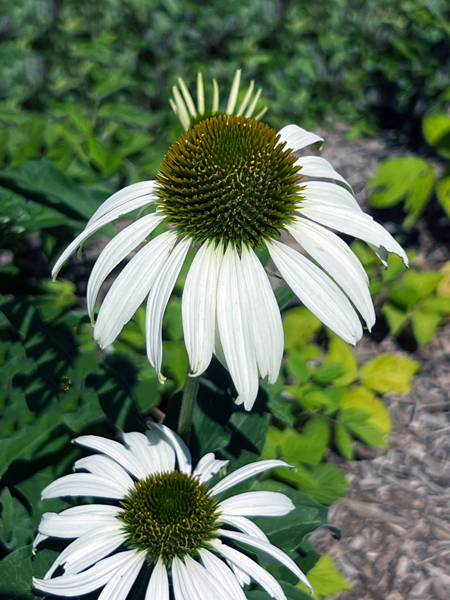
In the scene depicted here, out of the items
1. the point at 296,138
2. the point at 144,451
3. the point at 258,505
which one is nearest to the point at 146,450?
the point at 144,451

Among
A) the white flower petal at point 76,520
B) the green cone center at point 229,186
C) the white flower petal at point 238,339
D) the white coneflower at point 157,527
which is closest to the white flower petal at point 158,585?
the white coneflower at point 157,527

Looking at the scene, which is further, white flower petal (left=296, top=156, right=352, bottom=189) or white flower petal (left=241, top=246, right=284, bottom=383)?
white flower petal (left=296, top=156, right=352, bottom=189)

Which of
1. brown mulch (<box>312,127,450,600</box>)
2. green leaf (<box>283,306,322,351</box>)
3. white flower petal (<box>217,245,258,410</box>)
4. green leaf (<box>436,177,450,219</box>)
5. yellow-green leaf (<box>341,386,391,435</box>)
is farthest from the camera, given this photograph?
green leaf (<box>436,177,450,219</box>)

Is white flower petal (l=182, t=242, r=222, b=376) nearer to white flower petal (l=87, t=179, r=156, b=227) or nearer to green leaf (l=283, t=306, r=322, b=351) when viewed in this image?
white flower petal (l=87, t=179, r=156, b=227)

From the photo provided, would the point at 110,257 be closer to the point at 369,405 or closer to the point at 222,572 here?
the point at 222,572

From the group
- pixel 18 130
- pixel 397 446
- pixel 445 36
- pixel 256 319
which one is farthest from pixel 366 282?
pixel 445 36

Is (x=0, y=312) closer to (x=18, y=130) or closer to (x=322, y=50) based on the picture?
(x=18, y=130)

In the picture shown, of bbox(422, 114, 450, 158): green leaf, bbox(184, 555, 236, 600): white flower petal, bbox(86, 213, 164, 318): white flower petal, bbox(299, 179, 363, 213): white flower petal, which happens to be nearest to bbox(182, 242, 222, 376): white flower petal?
bbox(86, 213, 164, 318): white flower petal
